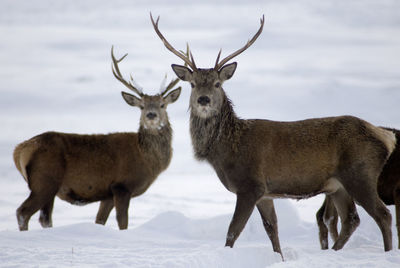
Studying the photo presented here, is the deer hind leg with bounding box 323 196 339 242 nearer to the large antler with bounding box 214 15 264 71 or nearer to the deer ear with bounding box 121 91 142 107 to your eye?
the large antler with bounding box 214 15 264 71

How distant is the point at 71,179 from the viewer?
12078 mm

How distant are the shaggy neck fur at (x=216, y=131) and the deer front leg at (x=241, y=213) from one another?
2.41ft

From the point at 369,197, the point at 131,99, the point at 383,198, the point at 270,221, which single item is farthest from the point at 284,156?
the point at 131,99

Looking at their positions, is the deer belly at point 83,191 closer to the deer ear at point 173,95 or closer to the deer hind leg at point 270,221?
the deer ear at point 173,95

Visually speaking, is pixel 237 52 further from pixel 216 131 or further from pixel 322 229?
pixel 322 229

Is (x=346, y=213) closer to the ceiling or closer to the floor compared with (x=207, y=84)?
closer to the floor

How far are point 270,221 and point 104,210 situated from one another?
4.70m

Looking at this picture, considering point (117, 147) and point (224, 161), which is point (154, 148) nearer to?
point (117, 147)

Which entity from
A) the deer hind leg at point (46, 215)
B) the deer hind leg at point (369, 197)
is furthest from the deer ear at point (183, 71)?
the deer hind leg at point (46, 215)

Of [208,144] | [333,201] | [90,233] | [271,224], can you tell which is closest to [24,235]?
[90,233]

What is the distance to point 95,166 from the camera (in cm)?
1219

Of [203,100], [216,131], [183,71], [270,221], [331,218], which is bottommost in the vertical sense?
[331,218]

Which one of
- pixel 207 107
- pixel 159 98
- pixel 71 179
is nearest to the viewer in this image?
pixel 207 107

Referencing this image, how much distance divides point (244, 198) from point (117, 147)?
4.79 metres
